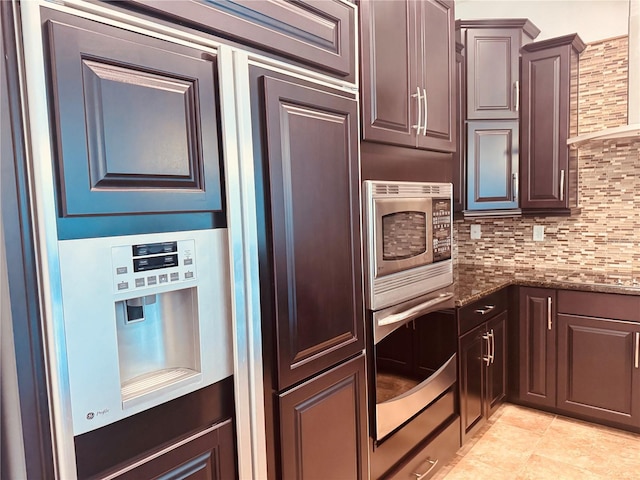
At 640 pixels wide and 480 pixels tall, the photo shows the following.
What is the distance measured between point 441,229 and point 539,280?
1.08 m

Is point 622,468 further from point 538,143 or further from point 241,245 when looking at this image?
point 241,245

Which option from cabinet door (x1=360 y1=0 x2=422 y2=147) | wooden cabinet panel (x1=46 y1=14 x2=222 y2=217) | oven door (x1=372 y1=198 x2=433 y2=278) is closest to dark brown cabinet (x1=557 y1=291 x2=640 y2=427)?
oven door (x1=372 y1=198 x2=433 y2=278)

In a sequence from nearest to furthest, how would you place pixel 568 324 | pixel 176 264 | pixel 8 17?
pixel 8 17, pixel 176 264, pixel 568 324

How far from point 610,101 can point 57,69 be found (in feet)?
10.3

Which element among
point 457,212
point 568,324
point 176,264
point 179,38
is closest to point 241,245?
point 176,264

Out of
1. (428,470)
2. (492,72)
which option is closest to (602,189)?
(492,72)

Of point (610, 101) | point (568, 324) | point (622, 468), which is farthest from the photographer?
point (610, 101)

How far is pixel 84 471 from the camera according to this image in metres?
0.87

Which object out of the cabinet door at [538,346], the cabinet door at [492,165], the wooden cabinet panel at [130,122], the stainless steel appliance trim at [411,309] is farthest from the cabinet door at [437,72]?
the cabinet door at [538,346]

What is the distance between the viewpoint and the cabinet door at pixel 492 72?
2.79 meters

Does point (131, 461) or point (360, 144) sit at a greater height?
point (360, 144)

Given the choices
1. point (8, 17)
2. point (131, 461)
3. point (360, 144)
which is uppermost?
point (8, 17)

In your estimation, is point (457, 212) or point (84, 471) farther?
point (457, 212)

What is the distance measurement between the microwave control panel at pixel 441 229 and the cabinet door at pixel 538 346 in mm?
975
